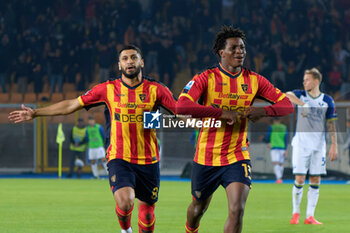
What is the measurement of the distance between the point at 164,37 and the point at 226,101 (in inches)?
786

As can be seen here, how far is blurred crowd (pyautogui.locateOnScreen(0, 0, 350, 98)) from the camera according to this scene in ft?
81.1

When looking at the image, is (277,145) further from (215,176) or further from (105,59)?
(215,176)

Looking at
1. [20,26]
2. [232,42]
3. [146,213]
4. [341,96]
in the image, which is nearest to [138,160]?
[146,213]

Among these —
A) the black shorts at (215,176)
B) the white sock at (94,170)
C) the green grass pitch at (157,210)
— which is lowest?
the white sock at (94,170)

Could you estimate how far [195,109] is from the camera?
5703 mm

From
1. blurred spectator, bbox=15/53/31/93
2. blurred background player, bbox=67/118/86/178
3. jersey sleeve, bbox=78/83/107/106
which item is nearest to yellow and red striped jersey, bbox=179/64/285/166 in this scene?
jersey sleeve, bbox=78/83/107/106

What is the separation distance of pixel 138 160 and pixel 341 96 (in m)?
18.2

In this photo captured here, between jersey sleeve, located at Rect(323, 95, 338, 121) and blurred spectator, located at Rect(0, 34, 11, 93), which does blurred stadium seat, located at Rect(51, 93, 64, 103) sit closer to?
blurred spectator, located at Rect(0, 34, 11, 93)

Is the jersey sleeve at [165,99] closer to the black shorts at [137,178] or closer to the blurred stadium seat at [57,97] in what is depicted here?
the black shorts at [137,178]

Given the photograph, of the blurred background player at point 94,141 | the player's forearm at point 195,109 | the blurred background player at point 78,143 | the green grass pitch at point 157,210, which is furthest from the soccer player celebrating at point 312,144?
the blurred background player at point 78,143

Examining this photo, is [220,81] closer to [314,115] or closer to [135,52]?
[135,52]

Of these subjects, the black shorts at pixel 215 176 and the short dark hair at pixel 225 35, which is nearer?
the black shorts at pixel 215 176

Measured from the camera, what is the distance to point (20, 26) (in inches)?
1027

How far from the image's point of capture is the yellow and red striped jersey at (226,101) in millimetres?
5965
